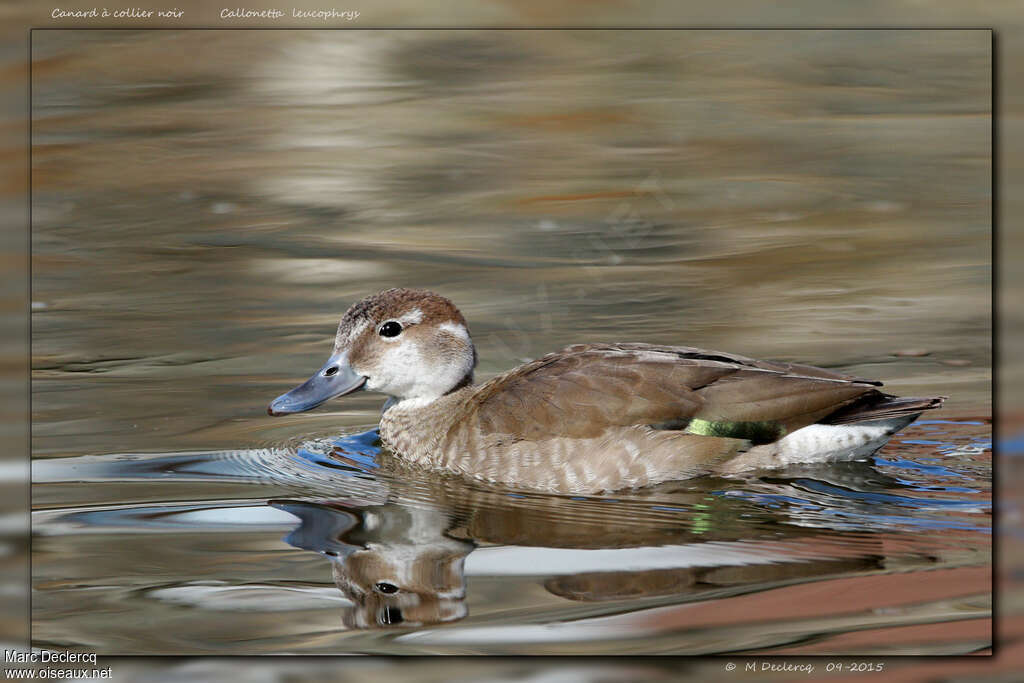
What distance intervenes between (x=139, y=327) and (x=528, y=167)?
11.8ft

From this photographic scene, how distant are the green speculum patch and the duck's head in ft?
5.56

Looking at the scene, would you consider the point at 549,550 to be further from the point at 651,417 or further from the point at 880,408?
the point at 880,408

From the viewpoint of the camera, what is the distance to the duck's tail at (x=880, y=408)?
7.86 m

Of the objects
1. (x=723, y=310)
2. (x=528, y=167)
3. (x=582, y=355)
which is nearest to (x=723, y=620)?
(x=582, y=355)

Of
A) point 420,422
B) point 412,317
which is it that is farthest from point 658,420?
point 412,317

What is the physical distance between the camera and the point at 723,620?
633 cm

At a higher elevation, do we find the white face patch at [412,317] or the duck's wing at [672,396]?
the white face patch at [412,317]


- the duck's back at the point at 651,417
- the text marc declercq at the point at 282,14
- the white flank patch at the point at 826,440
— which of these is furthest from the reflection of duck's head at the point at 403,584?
the text marc declercq at the point at 282,14

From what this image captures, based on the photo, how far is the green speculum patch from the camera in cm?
804

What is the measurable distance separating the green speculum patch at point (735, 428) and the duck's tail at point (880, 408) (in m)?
0.29

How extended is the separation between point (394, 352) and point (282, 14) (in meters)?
2.14

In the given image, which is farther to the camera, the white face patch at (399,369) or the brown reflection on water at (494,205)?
the brown reflection on water at (494,205)

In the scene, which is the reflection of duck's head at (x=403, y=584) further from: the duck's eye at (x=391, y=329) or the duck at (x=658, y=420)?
the duck's eye at (x=391, y=329)

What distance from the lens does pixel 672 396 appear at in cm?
809
